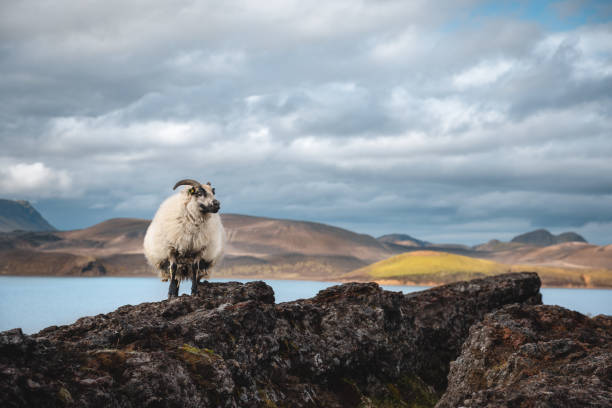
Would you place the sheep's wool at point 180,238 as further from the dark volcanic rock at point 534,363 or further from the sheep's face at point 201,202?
the dark volcanic rock at point 534,363

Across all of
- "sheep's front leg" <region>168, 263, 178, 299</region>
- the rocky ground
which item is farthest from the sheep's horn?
the rocky ground

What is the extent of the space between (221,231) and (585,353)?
13.5 metres

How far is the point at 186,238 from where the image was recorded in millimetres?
18344

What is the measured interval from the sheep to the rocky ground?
4.70m

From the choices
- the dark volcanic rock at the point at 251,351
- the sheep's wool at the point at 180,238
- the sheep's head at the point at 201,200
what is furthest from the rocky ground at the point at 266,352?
the sheep's head at the point at 201,200

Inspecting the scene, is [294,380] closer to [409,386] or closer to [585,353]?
[409,386]

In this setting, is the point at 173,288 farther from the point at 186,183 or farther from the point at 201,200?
the point at 186,183

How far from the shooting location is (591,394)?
264 inches

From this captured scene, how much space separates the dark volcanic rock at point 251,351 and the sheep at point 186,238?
4.69m

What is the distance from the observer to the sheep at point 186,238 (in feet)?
60.2

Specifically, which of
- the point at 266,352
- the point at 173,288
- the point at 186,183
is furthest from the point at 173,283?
the point at 266,352

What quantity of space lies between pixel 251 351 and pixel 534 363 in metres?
5.05

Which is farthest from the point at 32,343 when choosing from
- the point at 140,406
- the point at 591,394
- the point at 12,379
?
the point at 591,394

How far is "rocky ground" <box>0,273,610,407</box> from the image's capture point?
6.41 metres
